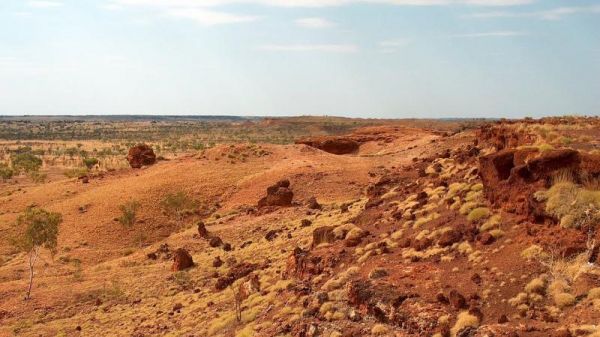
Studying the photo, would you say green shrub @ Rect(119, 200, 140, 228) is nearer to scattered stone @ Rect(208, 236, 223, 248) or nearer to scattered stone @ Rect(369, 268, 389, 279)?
scattered stone @ Rect(208, 236, 223, 248)

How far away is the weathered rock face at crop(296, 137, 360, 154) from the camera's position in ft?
260

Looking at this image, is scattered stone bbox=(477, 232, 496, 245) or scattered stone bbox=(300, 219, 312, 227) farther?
scattered stone bbox=(300, 219, 312, 227)

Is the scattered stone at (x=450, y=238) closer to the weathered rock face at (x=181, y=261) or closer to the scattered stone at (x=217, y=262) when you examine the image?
the scattered stone at (x=217, y=262)

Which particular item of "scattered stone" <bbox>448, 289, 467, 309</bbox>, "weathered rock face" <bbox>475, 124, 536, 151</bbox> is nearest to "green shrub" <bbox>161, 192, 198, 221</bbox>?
"weathered rock face" <bbox>475, 124, 536, 151</bbox>

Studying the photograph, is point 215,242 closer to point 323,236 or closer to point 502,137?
point 323,236

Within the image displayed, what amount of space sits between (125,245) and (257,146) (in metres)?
26.7

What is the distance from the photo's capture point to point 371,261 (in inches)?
787

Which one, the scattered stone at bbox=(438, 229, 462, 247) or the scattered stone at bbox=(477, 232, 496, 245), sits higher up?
the scattered stone at bbox=(477, 232, 496, 245)

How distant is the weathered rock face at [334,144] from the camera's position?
7931cm

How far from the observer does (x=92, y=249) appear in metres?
42.0

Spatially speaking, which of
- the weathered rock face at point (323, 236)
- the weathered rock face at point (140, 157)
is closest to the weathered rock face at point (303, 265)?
the weathered rock face at point (323, 236)

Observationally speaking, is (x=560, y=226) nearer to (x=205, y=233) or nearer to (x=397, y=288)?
(x=397, y=288)

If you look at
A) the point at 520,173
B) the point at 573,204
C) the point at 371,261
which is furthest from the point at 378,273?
the point at 573,204

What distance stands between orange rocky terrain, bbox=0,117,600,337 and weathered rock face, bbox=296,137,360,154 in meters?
31.1
